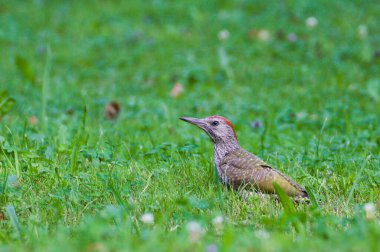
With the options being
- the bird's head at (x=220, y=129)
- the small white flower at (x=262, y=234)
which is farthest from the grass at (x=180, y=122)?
the bird's head at (x=220, y=129)

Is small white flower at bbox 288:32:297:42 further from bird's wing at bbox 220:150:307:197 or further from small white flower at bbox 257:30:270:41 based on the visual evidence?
bird's wing at bbox 220:150:307:197

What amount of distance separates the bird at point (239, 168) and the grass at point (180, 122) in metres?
0.13

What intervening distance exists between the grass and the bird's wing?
130 millimetres

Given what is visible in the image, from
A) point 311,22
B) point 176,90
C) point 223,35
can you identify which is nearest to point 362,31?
point 311,22

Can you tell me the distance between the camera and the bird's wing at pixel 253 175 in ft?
16.4

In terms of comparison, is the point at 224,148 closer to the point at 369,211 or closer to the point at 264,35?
the point at 369,211

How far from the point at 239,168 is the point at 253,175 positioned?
22 cm

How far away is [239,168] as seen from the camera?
17.8 feet

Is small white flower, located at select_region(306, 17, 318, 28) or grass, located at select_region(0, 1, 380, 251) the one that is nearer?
grass, located at select_region(0, 1, 380, 251)

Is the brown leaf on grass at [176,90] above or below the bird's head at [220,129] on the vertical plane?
below

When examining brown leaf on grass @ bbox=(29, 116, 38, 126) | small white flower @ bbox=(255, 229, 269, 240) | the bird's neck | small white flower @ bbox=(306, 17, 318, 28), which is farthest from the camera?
small white flower @ bbox=(306, 17, 318, 28)

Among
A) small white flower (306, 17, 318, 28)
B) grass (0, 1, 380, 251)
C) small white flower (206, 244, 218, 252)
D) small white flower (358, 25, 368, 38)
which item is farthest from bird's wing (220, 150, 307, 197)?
small white flower (306, 17, 318, 28)

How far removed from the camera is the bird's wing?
500cm

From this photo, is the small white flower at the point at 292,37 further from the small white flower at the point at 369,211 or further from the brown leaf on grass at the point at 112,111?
the small white flower at the point at 369,211
